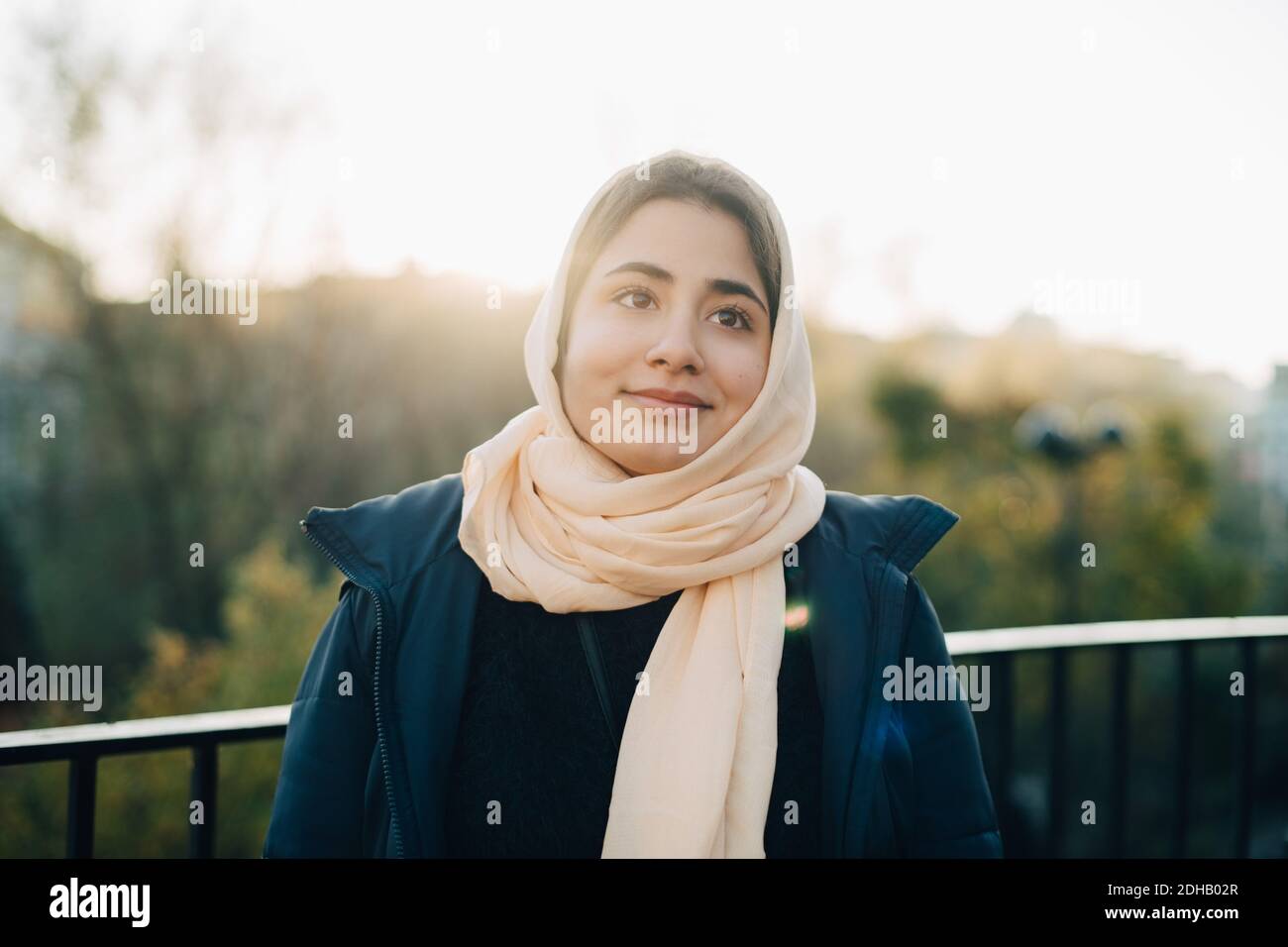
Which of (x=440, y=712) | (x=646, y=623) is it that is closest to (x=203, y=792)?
(x=440, y=712)

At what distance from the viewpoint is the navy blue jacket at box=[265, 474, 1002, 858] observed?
4.41 ft

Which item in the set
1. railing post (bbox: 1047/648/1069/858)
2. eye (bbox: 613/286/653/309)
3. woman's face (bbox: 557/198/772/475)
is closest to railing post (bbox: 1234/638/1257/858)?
railing post (bbox: 1047/648/1069/858)

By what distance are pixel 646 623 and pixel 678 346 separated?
509 millimetres

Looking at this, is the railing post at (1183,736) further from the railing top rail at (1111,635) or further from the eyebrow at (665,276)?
the eyebrow at (665,276)

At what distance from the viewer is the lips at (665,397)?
144 cm

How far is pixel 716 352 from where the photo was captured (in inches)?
58.0

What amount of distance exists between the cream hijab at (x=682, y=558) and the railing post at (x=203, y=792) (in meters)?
0.74

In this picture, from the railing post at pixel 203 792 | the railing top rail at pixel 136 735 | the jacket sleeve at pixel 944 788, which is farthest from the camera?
the railing post at pixel 203 792

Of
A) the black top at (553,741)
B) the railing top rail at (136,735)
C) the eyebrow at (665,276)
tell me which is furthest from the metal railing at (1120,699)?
the railing top rail at (136,735)

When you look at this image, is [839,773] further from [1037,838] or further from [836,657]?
[1037,838]

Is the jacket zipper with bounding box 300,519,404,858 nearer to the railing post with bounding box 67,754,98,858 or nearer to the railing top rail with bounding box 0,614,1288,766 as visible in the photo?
the railing top rail with bounding box 0,614,1288,766

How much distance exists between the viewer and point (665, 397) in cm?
145

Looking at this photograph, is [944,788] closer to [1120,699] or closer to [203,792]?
[1120,699]
